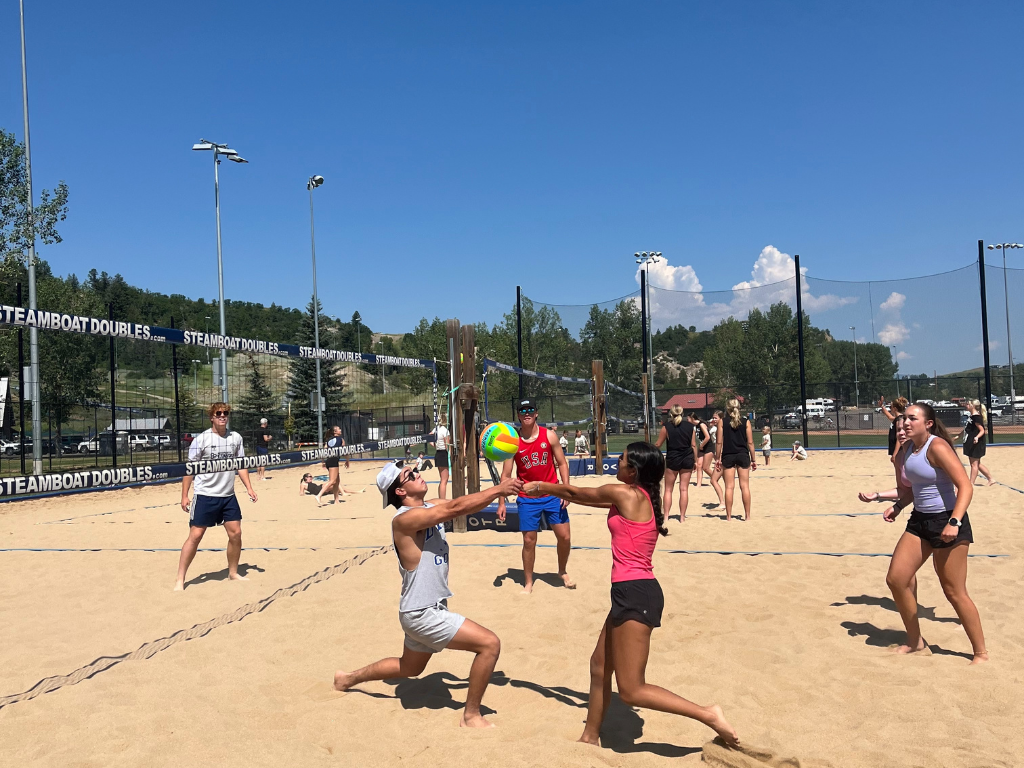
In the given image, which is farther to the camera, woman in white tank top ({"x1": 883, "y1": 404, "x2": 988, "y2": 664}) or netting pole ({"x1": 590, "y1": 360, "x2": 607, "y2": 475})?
netting pole ({"x1": 590, "y1": 360, "x2": 607, "y2": 475})


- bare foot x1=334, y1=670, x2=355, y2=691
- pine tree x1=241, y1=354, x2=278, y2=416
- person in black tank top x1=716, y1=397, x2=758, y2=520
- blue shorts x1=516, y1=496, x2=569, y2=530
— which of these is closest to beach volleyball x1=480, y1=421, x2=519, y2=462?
blue shorts x1=516, y1=496, x2=569, y2=530

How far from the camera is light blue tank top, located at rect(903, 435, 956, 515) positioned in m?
4.05

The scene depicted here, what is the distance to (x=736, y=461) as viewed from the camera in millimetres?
8664

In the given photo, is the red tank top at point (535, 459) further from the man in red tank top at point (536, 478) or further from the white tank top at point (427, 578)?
the white tank top at point (427, 578)

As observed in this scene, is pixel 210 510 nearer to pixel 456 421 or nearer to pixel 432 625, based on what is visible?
pixel 456 421

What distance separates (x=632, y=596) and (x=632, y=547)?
21 cm

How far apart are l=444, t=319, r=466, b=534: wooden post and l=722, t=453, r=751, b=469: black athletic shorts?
3.19 m

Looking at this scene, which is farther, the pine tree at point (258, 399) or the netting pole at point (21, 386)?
the pine tree at point (258, 399)

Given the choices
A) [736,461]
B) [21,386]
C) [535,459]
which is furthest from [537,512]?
[21,386]

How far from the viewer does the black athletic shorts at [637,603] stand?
2.94m

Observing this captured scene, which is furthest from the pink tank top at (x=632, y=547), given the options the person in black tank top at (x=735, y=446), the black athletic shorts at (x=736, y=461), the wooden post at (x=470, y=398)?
the black athletic shorts at (x=736, y=461)

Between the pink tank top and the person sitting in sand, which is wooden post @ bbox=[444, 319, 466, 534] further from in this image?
the person sitting in sand

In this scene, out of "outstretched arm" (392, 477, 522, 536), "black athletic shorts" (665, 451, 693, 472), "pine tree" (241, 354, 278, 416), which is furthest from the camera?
"pine tree" (241, 354, 278, 416)

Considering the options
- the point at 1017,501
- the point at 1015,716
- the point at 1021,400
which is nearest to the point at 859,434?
the point at 1021,400
